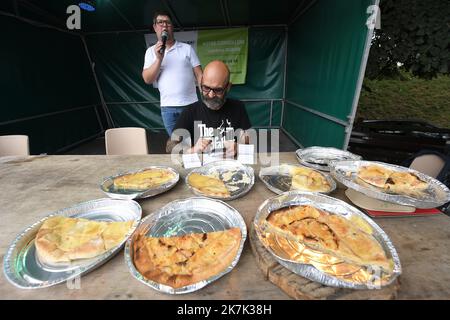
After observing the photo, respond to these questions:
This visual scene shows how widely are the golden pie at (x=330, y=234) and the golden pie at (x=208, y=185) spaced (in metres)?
0.37

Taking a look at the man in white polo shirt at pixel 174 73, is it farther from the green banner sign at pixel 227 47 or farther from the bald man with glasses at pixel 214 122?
the green banner sign at pixel 227 47

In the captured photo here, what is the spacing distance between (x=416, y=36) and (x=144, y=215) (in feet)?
15.1

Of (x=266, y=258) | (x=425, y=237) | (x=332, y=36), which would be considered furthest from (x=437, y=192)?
(x=332, y=36)

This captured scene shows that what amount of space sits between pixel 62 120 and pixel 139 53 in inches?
112

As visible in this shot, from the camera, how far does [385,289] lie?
0.72 m

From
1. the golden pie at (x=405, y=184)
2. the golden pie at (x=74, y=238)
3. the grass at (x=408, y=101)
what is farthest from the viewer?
the grass at (x=408, y=101)

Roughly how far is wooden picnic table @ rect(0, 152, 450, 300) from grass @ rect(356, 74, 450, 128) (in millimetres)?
7454

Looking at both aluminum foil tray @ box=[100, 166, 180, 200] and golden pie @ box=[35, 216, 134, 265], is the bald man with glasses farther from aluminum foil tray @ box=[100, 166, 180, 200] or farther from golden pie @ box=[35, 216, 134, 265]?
golden pie @ box=[35, 216, 134, 265]

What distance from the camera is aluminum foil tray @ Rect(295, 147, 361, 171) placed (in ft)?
5.66

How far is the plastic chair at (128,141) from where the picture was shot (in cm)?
268

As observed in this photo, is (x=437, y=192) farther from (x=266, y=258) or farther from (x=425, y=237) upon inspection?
(x=266, y=258)

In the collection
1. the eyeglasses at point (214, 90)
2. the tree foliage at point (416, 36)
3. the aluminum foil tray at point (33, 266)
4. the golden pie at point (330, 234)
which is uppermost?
the tree foliage at point (416, 36)

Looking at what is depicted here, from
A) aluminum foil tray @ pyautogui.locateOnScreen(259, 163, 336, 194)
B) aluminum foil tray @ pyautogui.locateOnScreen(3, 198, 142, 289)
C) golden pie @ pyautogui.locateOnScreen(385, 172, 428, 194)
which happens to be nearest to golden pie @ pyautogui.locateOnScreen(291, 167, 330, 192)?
aluminum foil tray @ pyautogui.locateOnScreen(259, 163, 336, 194)

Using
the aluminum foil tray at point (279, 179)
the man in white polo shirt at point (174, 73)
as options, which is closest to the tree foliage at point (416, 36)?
the man in white polo shirt at point (174, 73)
